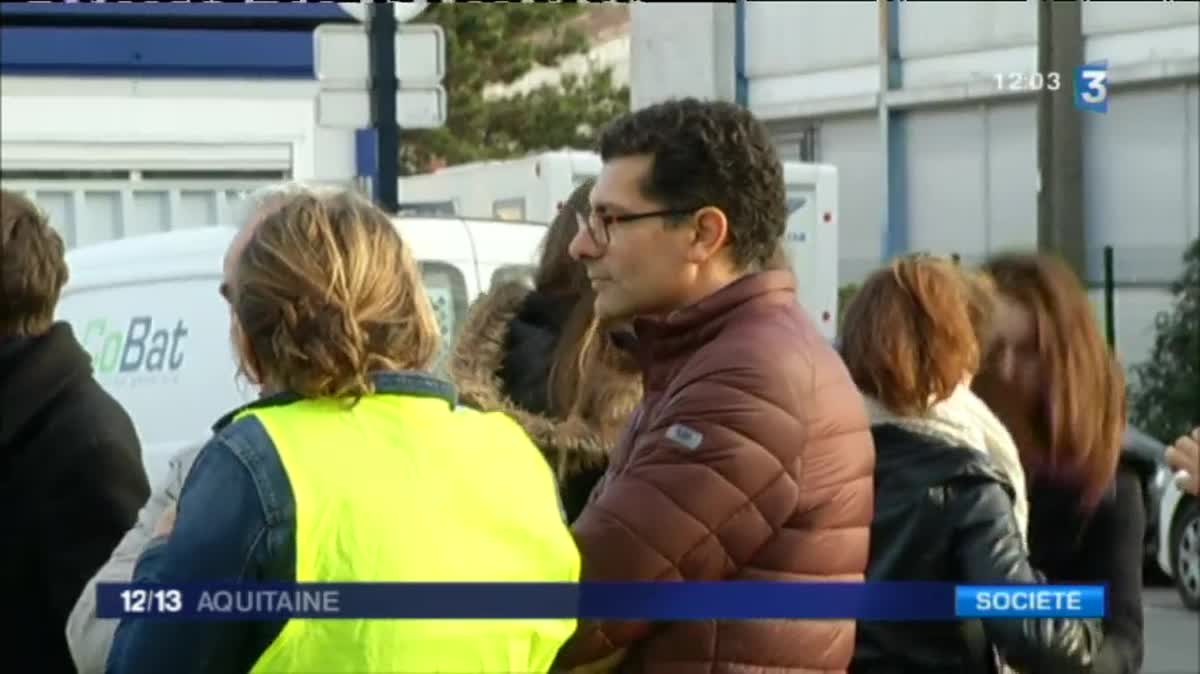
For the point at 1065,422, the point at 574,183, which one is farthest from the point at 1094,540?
the point at 574,183

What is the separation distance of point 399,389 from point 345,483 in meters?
0.15

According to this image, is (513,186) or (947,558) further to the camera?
(513,186)

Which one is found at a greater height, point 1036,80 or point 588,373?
point 1036,80

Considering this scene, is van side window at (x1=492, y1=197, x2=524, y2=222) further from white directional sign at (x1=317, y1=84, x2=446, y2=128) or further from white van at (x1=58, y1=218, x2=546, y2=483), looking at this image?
white van at (x1=58, y1=218, x2=546, y2=483)

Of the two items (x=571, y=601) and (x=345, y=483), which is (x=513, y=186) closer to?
(x=571, y=601)

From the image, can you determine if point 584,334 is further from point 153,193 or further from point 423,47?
point 423,47

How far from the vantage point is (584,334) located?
3.37 meters

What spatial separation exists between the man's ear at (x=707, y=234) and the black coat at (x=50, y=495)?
1.04 meters

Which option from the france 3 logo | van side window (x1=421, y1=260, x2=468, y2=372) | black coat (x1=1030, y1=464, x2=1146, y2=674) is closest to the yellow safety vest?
black coat (x1=1030, y1=464, x2=1146, y2=674)

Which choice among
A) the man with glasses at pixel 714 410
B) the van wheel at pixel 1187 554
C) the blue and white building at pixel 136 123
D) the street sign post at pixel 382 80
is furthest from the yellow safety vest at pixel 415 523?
the van wheel at pixel 1187 554

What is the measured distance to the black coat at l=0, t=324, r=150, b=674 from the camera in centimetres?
332

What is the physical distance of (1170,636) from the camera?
37.6 ft

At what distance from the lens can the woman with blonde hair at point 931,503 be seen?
333cm

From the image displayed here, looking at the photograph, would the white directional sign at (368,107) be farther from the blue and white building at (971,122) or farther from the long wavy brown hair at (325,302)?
the long wavy brown hair at (325,302)
